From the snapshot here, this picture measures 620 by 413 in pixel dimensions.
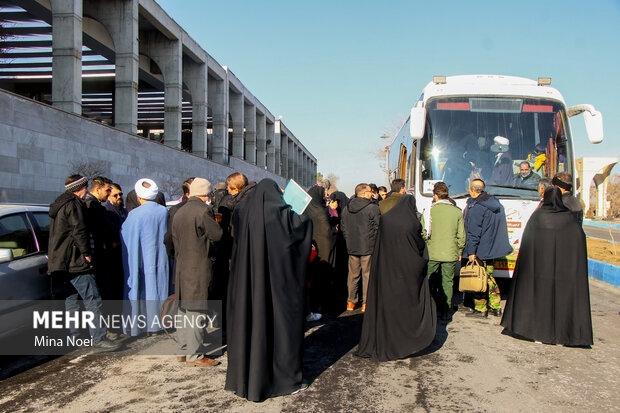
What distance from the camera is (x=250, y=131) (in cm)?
3731

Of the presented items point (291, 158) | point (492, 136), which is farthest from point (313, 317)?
point (291, 158)

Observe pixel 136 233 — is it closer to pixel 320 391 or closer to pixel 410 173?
pixel 320 391

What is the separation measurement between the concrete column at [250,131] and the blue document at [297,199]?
1285 inches

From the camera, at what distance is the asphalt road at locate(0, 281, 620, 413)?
4352mm

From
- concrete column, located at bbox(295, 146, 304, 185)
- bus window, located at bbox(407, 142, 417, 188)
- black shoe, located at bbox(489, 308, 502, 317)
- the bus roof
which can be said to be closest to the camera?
black shoe, located at bbox(489, 308, 502, 317)

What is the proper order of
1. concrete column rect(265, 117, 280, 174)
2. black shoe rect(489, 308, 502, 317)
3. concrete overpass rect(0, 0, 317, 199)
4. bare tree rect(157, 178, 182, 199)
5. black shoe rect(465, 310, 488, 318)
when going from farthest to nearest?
concrete column rect(265, 117, 280, 174) → bare tree rect(157, 178, 182, 199) → concrete overpass rect(0, 0, 317, 199) → black shoe rect(489, 308, 502, 317) → black shoe rect(465, 310, 488, 318)

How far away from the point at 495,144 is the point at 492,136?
15 centimetres

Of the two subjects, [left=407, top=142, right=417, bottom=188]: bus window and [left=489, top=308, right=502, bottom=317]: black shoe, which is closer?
[left=489, top=308, right=502, bottom=317]: black shoe

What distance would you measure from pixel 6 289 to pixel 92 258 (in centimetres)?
89

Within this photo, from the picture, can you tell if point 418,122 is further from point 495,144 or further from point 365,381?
point 365,381

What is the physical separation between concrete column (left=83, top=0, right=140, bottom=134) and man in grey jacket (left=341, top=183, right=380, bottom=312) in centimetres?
1147

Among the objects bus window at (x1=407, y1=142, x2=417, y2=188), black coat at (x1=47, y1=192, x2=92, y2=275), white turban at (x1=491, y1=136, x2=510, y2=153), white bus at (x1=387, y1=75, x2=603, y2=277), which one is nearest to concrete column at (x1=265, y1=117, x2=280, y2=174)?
bus window at (x1=407, y1=142, x2=417, y2=188)

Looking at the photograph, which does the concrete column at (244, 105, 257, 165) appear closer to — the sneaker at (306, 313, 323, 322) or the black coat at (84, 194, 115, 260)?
the sneaker at (306, 313, 323, 322)

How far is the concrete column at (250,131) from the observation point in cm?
3731
